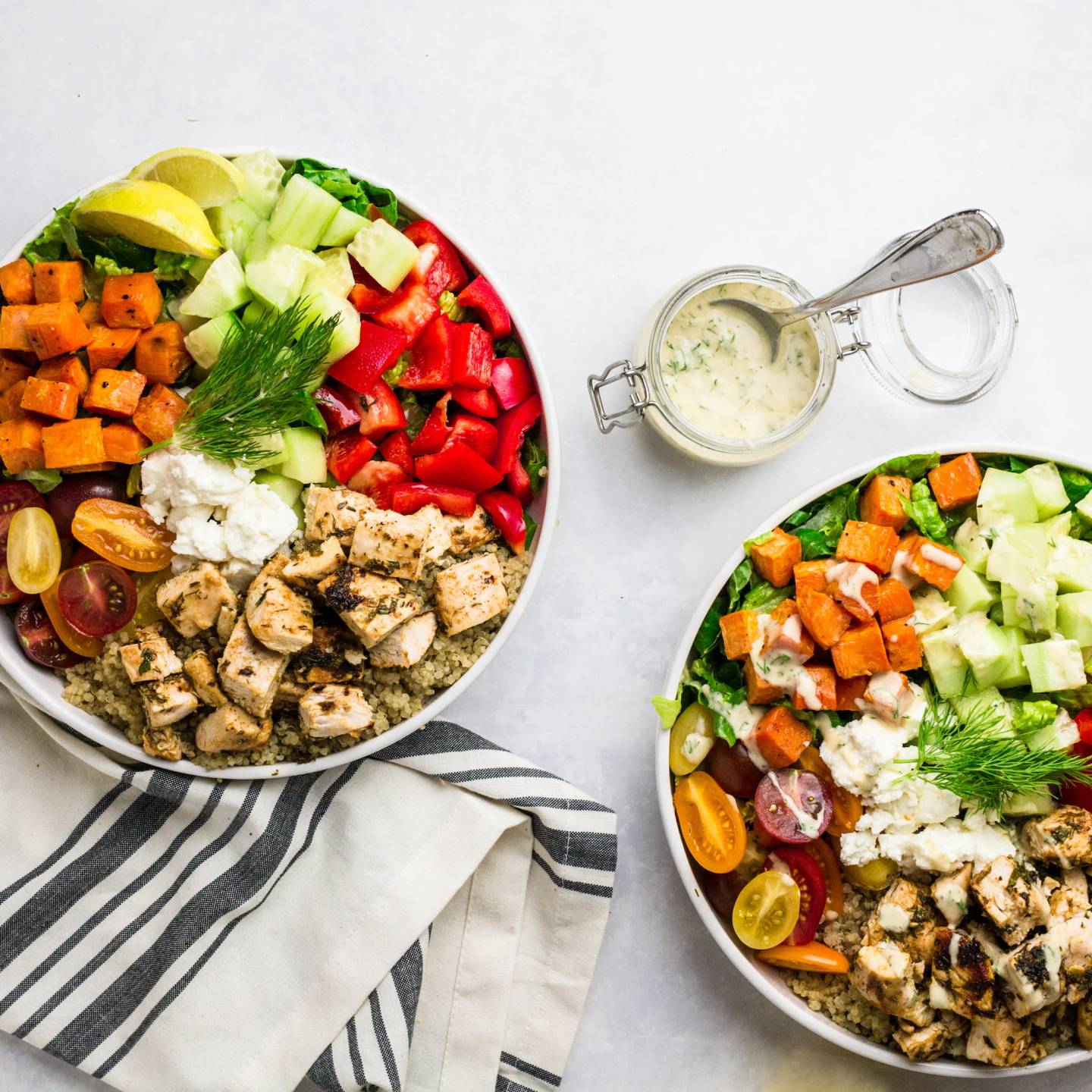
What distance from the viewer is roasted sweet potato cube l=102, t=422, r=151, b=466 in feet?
7.31

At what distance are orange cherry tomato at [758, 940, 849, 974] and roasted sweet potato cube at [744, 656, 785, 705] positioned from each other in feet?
2.00

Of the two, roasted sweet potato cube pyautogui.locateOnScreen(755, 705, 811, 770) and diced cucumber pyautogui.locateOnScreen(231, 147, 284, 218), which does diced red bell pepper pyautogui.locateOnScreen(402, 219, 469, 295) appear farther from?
roasted sweet potato cube pyautogui.locateOnScreen(755, 705, 811, 770)

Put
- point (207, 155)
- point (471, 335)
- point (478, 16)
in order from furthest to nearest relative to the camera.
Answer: point (478, 16), point (471, 335), point (207, 155)

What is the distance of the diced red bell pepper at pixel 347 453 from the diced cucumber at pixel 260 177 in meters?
0.55

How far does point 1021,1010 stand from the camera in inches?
93.2

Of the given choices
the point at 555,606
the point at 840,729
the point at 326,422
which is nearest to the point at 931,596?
the point at 840,729

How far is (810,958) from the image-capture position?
2484 mm

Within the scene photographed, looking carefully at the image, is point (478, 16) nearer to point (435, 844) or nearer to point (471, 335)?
point (471, 335)

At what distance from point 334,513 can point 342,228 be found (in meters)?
0.65

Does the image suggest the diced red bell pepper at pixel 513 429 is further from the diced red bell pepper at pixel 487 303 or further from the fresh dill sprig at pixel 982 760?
the fresh dill sprig at pixel 982 760

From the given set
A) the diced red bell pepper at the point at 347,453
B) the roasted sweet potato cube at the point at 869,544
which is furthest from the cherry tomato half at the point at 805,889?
the diced red bell pepper at the point at 347,453

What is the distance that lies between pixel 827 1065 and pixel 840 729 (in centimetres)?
103

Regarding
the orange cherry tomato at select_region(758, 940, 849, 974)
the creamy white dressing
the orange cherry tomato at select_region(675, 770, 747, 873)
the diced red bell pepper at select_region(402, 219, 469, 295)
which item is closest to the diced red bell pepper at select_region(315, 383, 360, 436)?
the diced red bell pepper at select_region(402, 219, 469, 295)

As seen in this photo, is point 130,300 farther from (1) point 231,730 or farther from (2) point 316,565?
(1) point 231,730
